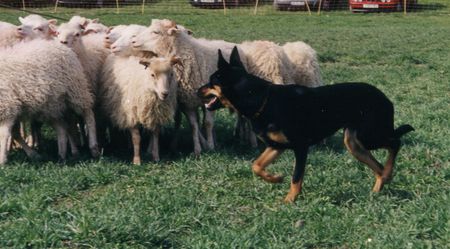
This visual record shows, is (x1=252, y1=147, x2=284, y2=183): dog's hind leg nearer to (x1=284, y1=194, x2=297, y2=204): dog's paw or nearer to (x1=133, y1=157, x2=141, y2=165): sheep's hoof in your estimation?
(x1=284, y1=194, x2=297, y2=204): dog's paw

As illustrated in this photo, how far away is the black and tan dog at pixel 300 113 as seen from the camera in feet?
17.8

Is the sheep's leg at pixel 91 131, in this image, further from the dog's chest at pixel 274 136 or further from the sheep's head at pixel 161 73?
the dog's chest at pixel 274 136

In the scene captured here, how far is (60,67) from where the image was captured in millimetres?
7102

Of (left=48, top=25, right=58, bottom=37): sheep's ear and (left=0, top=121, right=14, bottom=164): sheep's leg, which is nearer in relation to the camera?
(left=0, top=121, right=14, bottom=164): sheep's leg

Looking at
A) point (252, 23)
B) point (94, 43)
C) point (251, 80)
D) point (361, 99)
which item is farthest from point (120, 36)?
point (252, 23)

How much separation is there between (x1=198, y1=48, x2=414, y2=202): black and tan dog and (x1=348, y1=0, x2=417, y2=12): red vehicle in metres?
23.9

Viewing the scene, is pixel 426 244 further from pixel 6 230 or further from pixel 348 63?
pixel 348 63

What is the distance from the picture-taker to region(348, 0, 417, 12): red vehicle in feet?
94.4

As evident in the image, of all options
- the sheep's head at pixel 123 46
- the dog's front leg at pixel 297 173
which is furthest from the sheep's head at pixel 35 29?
the dog's front leg at pixel 297 173

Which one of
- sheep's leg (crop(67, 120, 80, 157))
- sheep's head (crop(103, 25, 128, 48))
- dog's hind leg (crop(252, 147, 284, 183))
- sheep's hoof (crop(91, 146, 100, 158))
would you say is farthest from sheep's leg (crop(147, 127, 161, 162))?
dog's hind leg (crop(252, 147, 284, 183))

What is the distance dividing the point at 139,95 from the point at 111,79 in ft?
1.89

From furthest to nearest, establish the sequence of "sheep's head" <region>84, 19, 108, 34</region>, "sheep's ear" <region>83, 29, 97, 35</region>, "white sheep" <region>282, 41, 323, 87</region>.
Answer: "sheep's head" <region>84, 19, 108, 34</region>
"sheep's ear" <region>83, 29, 97, 35</region>
"white sheep" <region>282, 41, 323, 87</region>

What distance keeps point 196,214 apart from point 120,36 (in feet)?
12.0

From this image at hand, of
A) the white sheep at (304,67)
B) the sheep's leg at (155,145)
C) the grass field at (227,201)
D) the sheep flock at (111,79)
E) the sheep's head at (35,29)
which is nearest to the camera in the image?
the grass field at (227,201)
